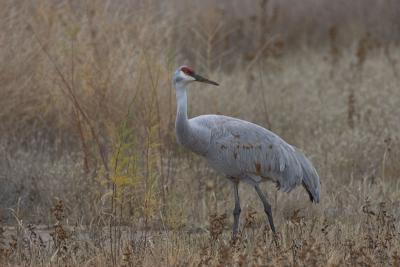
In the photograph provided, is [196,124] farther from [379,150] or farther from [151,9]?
[151,9]

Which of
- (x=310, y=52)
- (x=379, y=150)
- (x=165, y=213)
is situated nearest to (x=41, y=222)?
(x=165, y=213)

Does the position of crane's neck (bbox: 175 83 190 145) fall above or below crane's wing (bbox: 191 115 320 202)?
above

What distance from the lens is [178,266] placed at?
5.31 meters

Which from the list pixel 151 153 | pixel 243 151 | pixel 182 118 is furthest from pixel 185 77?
pixel 151 153

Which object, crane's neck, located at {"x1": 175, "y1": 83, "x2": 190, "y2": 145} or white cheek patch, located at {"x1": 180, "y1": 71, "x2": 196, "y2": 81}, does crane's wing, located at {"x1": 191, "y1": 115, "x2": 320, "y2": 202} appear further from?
white cheek patch, located at {"x1": 180, "y1": 71, "x2": 196, "y2": 81}

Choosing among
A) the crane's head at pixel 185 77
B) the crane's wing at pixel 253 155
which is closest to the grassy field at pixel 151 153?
the crane's head at pixel 185 77

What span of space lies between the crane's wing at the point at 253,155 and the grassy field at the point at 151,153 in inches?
11.7

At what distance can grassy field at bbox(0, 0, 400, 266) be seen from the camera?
224 inches

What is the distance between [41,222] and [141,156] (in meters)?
1.10

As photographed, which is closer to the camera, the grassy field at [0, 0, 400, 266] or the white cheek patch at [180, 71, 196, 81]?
the grassy field at [0, 0, 400, 266]

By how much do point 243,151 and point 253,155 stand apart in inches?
3.3

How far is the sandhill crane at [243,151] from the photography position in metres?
6.60

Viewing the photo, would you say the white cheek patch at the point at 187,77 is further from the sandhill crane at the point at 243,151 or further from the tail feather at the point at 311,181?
the tail feather at the point at 311,181

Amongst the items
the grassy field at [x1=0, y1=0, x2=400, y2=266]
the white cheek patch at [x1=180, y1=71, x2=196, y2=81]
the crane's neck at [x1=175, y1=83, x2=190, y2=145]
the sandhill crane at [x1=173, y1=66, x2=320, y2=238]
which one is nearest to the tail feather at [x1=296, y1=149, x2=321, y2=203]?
the sandhill crane at [x1=173, y1=66, x2=320, y2=238]
